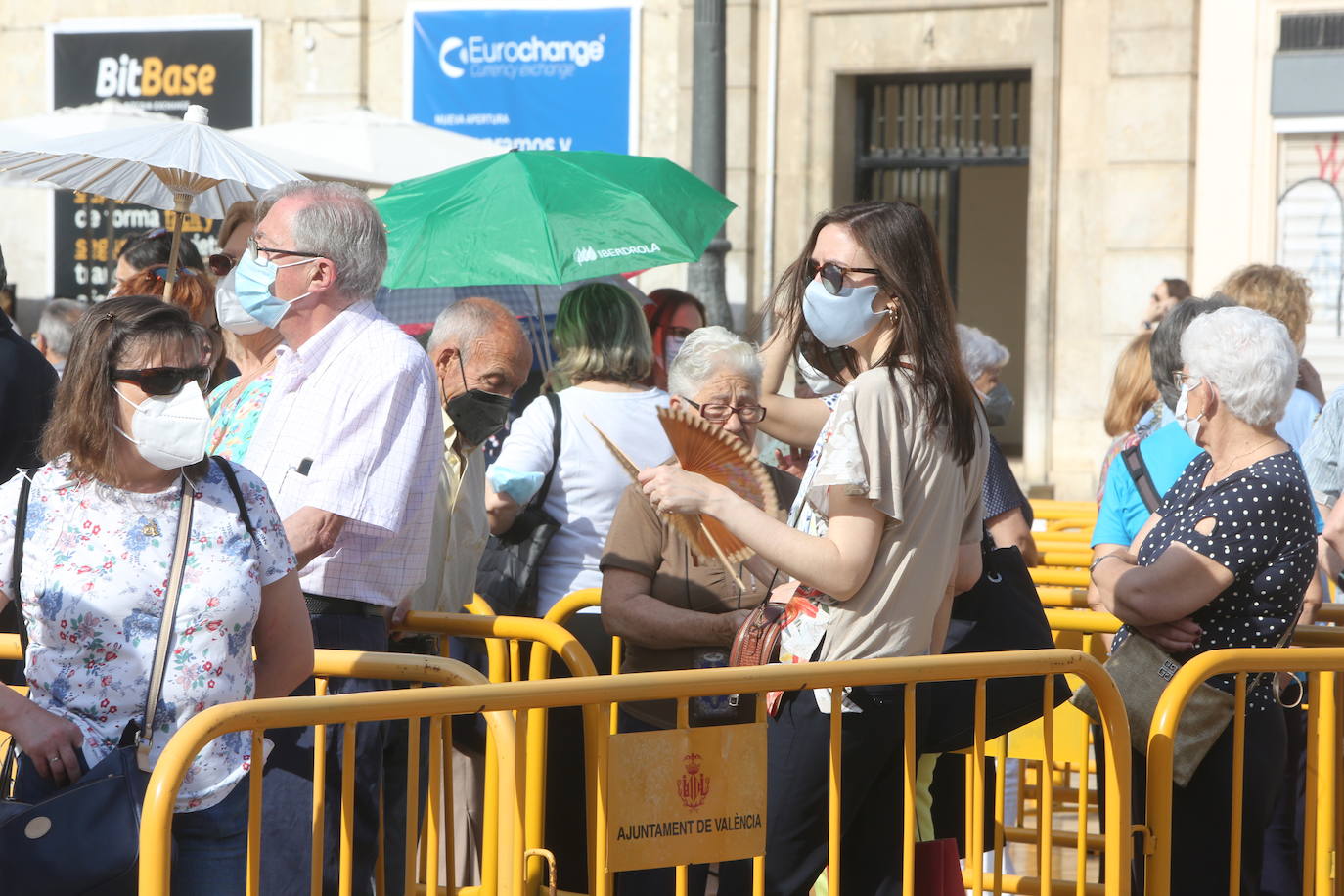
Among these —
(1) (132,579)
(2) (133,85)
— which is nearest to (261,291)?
(1) (132,579)

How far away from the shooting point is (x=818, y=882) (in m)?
3.75

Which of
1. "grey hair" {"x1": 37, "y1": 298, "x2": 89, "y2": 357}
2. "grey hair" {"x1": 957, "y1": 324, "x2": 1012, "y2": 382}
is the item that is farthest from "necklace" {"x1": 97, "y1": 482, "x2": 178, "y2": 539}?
"grey hair" {"x1": 37, "y1": 298, "x2": 89, "y2": 357}

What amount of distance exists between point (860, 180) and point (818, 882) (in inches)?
424

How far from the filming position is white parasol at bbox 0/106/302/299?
596cm

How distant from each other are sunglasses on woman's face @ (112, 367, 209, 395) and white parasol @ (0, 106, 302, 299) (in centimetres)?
242

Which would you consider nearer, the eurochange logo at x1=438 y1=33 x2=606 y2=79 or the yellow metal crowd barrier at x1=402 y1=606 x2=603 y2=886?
the yellow metal crowd barrier at x1=402 y1=606 x2=603 y2=886

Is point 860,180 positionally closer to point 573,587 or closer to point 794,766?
point 573,587

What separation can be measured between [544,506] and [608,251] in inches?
59.5

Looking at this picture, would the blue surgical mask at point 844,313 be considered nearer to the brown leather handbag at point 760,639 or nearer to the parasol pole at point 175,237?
the brown leather handbag at point 760,639

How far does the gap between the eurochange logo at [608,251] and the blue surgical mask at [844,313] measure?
2.85m

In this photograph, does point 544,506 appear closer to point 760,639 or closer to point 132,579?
point 760,639

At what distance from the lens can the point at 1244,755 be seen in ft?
12.7

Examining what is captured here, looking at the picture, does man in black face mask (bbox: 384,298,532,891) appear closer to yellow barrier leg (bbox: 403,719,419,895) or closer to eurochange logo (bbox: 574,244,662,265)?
yellow barrier leg (bbox: 403,719,419,895)

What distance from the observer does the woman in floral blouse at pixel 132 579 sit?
3.07m
